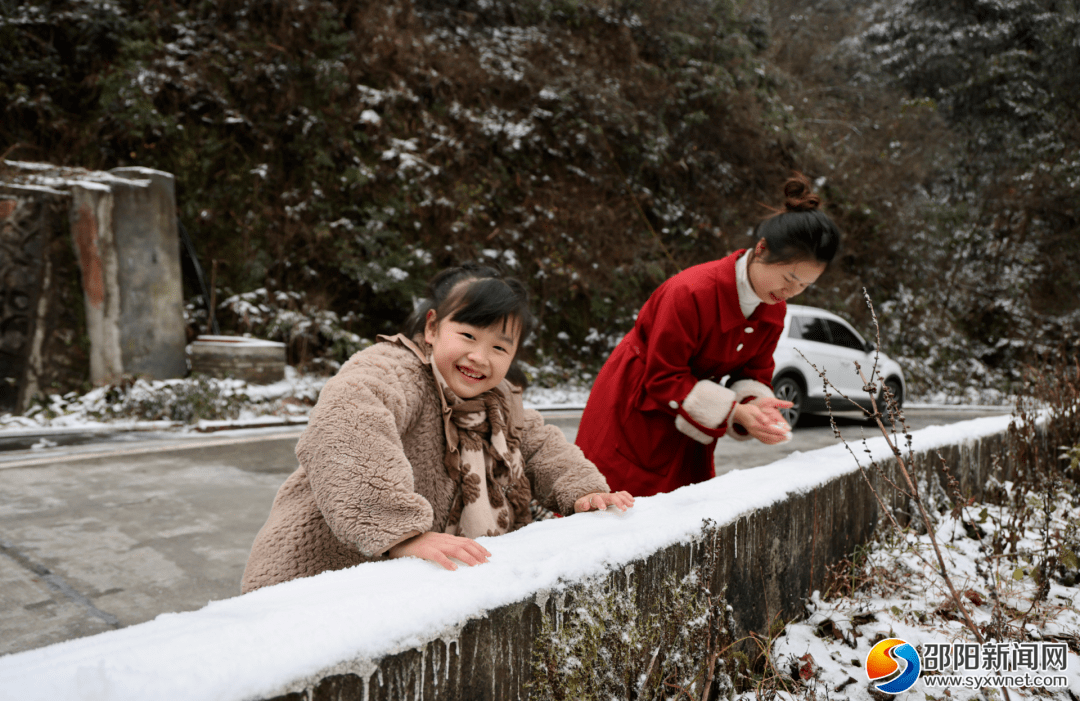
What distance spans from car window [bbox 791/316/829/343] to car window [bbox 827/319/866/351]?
18 cm

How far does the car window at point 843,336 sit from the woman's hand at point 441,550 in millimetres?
9328

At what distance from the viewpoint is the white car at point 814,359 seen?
29.6ft

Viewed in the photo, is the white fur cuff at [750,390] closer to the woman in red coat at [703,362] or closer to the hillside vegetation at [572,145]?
the woman in red coat at [703,362]

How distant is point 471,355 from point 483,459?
288 millimetres

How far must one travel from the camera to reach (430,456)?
5.60 feet

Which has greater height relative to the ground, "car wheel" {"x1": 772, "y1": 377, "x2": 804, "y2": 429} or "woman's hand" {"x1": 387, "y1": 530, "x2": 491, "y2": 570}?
"woman's hand" {"x1": 387, "y1": 530, "x2": 491, "y2": 570}

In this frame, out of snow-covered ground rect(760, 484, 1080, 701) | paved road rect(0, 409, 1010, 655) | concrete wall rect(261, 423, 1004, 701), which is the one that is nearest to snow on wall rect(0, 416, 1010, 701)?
concrete wall rect(261, 423, 1004, 701)

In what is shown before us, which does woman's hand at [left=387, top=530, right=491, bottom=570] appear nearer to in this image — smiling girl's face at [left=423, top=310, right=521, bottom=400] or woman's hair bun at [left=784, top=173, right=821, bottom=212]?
smiling girl's face at [left=423, top=310, right=521, bottom=400]

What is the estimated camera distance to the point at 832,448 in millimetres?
3088

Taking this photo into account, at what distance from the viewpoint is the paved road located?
2643mm

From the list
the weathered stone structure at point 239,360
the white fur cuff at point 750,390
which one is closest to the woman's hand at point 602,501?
the white fur cuff at point 750,390

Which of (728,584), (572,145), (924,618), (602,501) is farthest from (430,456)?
(572,145)

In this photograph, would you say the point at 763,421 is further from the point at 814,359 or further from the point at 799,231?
the point at 814,359

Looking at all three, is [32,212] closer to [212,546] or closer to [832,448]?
[212,546]
